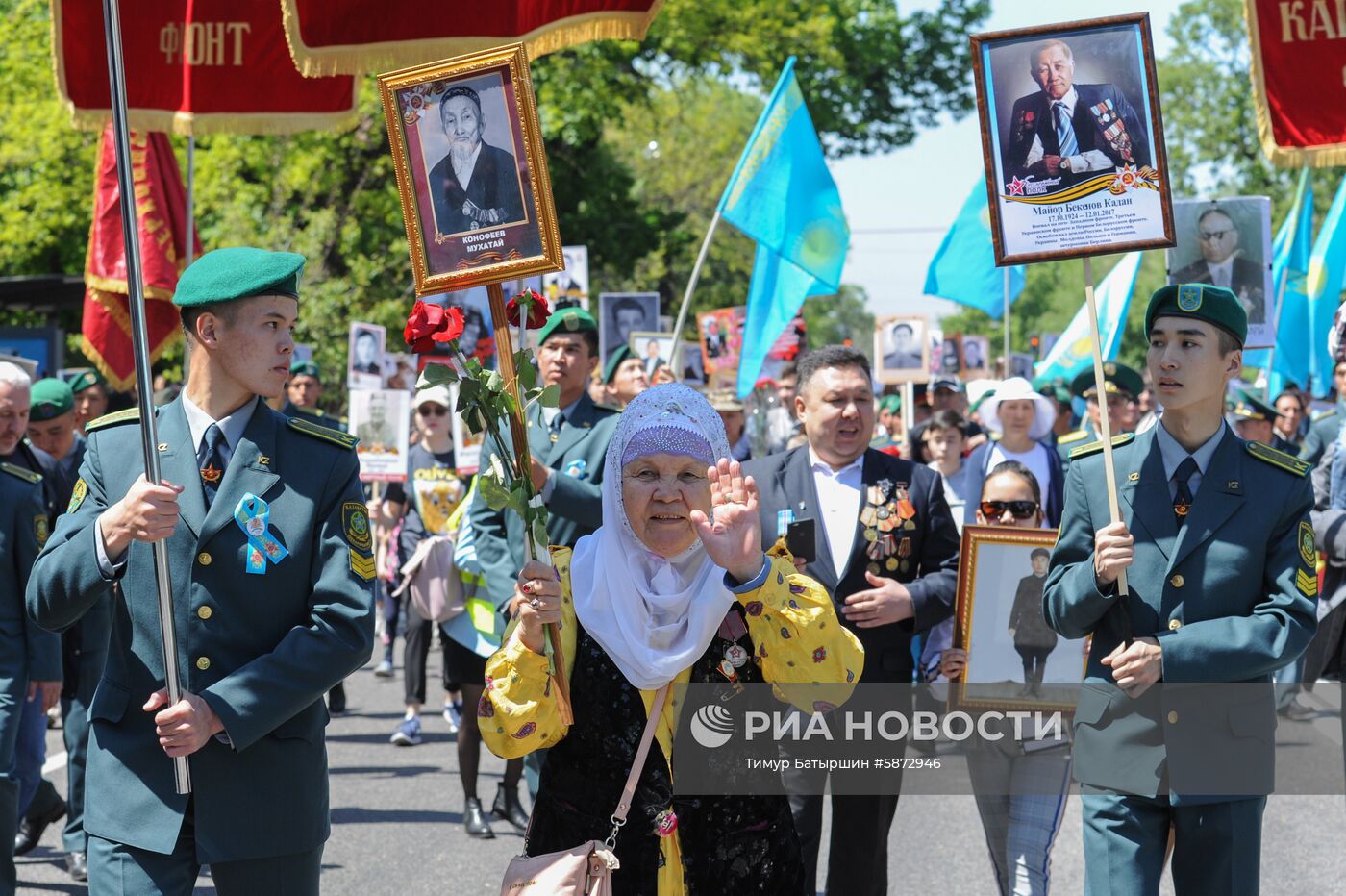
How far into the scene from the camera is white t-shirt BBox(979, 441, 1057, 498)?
30.8 ft

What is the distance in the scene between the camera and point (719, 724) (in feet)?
12.9

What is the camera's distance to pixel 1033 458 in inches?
373

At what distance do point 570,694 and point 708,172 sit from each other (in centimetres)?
4252

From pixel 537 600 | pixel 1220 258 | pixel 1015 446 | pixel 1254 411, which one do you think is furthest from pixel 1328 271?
pixel 537 600

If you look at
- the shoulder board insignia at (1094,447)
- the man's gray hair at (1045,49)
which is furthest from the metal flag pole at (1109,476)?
the man's gray hair at (1045,49)

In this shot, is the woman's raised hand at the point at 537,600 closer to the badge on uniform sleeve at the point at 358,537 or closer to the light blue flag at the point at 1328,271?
the badge on uniform sleeve at the point at 358,537

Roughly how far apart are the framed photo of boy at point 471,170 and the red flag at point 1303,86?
4.27 m

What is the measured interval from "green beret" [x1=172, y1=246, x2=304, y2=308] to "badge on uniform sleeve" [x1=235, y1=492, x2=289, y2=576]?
50cm

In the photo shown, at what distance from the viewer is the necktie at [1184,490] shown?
15.6 feet

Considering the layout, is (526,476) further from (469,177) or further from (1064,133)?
(1064,133)

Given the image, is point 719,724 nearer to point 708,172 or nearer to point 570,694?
point 570,694

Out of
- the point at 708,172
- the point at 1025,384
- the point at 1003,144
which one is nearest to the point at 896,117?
the point at 708,172

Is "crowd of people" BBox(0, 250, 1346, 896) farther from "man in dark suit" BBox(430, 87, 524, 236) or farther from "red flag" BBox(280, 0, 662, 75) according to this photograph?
"red flag" BBox(280, 0, 662, 75)

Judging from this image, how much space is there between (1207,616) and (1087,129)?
57.5 inches
